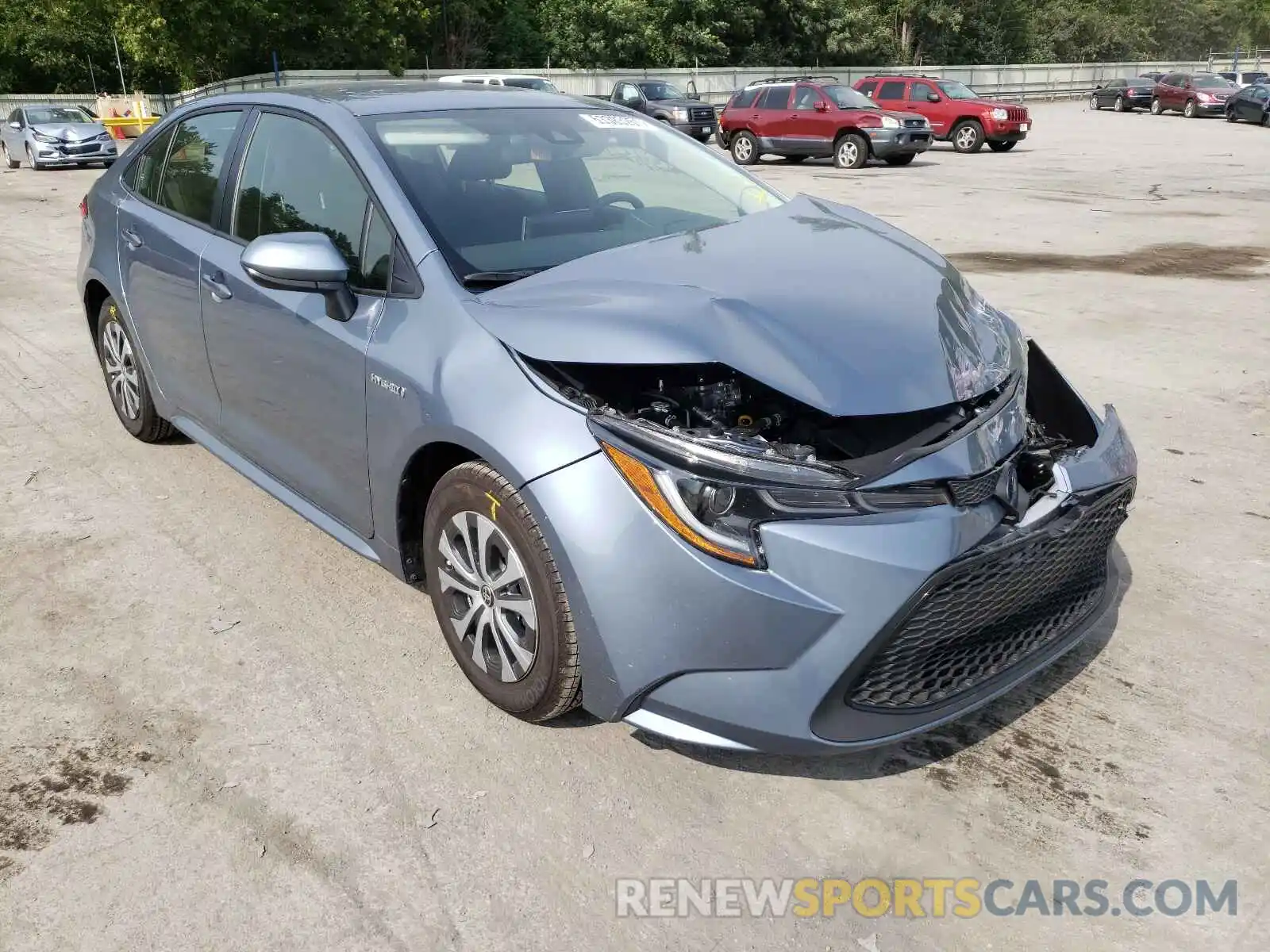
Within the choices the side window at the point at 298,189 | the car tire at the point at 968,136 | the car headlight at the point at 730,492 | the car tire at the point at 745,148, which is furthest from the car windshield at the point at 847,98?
the car headlight at the point at 730,492

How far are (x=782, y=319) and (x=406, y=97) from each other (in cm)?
187

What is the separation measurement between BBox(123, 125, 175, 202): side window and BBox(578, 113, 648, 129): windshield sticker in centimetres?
200

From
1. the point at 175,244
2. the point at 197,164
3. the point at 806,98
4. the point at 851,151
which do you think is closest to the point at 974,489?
the point at 175,244

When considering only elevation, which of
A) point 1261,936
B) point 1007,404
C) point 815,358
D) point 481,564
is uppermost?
point 815,358

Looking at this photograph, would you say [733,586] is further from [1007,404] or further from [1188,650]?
[1188,650]

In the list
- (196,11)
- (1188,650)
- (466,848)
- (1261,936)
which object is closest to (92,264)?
(466,848)

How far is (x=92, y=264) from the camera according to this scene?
5145 mm

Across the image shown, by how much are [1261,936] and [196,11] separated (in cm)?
3939

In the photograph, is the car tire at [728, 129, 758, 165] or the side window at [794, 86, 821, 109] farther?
the car tire at [728, 129, 758, 165]

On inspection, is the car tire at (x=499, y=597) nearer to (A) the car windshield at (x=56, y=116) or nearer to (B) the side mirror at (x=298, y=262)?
(B) the side mirror at (x=298, y=262)

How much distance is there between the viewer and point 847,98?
21.3m

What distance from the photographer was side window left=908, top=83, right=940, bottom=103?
24906 mm

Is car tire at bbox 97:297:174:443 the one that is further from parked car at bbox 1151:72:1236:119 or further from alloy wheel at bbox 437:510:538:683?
parked car at bbox 1151:72:1236:119

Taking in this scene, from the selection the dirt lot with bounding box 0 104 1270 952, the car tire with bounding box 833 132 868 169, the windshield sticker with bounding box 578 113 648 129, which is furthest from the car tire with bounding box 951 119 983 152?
the windshield sticker with bounding box 578 113 648 129
